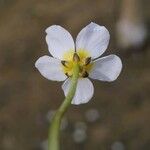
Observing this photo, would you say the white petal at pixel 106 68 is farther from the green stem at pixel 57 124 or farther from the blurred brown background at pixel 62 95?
the blurred brown background at pixel 62 95

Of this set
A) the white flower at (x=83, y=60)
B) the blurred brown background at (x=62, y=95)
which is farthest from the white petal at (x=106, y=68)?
the blurred brown background at (x=62, y=95)

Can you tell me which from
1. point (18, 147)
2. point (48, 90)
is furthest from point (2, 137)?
point (48, 90)

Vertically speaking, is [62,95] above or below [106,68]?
below

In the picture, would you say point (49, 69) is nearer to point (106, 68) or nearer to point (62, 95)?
point (106, 68)

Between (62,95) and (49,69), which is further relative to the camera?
(62,95)

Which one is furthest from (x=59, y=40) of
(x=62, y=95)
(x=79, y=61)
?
(x=62, y=95)

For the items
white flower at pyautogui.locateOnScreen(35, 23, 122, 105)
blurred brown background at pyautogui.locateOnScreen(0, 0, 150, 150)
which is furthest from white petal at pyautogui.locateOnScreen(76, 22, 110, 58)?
blurred brown background at pyautogui.locateOnScreen(0, 0, 150, 150)

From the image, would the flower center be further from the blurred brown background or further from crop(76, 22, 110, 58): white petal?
the blurred brown background

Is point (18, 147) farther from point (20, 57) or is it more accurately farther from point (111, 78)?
point (111, 78)
